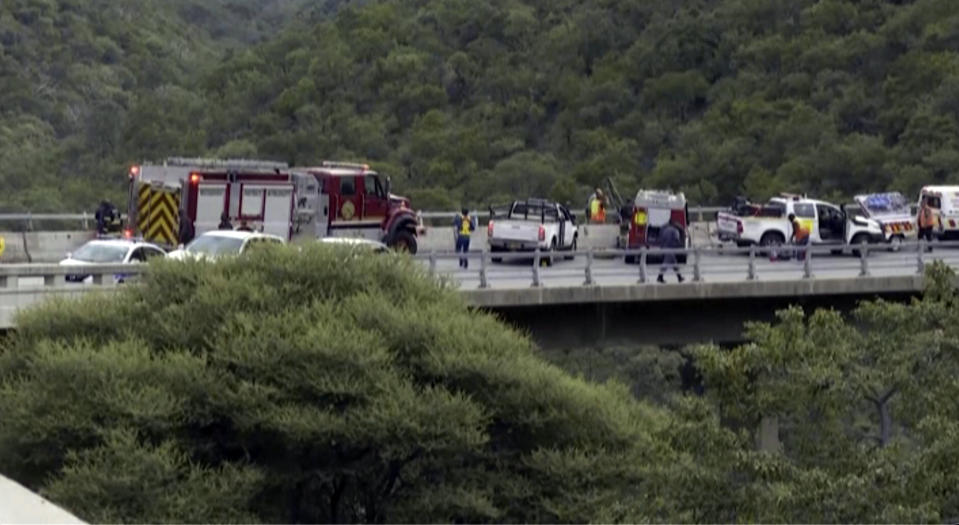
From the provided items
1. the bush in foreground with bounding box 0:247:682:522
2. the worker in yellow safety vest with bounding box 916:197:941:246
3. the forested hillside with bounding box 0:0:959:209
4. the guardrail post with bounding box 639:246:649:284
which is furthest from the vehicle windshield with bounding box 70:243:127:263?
the forested hillside with bounding box 0:0:959:209

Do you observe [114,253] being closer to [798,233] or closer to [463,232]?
[463,232]

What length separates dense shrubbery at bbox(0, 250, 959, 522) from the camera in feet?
56.5

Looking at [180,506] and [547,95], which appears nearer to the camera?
[180,506]

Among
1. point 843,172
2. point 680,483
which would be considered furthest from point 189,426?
point 843,172

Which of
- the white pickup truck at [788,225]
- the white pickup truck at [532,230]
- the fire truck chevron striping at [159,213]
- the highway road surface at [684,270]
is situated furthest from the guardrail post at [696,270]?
the fire truck chevron striping at [159,213]

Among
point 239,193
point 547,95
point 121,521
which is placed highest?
point 547,95

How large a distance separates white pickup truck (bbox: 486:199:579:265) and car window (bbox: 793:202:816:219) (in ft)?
15.9

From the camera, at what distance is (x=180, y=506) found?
1911cm

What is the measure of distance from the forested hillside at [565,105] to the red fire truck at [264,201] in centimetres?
2288

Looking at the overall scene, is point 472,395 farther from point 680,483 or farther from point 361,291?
point 680,483

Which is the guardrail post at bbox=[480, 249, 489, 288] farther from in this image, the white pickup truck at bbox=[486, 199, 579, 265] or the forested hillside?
the forested hillside

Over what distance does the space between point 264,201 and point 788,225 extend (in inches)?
479

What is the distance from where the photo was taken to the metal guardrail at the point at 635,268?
27.4m

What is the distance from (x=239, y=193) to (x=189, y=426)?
15356 millimetres
